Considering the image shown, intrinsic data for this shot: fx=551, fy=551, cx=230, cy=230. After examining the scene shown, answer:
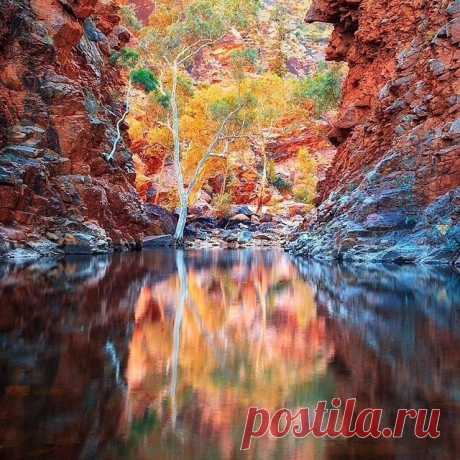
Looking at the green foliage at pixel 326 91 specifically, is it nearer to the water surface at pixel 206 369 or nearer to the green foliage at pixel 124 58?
the green foliage at pixel 124 58

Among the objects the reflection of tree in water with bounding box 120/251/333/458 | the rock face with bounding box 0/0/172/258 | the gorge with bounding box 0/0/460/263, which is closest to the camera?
the reflection of tree in water with bounding box 120/251/333/458

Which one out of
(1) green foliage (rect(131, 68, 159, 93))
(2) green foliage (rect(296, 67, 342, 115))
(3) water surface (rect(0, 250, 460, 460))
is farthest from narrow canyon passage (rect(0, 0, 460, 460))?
(1) green foliage (rect(131, 68, 159, 93))

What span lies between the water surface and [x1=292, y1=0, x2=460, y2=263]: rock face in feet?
26.8

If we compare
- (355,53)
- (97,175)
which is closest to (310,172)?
(355,53)

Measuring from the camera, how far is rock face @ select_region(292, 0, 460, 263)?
601 inches

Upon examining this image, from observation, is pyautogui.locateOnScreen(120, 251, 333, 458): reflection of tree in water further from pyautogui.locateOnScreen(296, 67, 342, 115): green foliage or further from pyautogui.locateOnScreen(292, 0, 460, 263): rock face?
pyautogui.locateOnScreen(296, 67, 342, 115): green foliage

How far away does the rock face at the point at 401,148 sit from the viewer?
50.1 ft

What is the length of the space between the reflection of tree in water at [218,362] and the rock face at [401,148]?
29.2 feet

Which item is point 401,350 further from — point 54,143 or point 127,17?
point 127,17

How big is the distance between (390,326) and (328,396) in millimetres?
2492

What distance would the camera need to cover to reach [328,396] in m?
2.84

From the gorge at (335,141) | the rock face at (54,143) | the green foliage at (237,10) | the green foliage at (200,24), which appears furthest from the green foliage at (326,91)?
the rock face at (54,143)

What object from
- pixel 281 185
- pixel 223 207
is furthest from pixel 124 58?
pixel 281 185

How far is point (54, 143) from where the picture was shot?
20.9 metres
